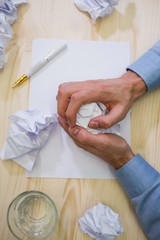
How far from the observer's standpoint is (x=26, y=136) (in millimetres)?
626

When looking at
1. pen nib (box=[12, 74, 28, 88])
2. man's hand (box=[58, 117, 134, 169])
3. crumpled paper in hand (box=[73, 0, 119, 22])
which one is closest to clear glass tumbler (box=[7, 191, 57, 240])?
man's hand (box=[58, 117, 134, 169])

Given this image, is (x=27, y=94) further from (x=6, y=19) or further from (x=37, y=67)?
(x=6, y=19)

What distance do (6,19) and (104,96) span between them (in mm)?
286

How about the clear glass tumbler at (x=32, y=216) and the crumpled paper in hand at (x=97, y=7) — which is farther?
the crumpled paper in hand at (x=97, y=7)

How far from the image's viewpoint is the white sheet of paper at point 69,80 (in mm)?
642

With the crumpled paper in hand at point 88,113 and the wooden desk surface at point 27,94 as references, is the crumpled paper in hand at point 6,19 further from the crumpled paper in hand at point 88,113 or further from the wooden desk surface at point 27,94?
the crumpled paper in hand at point 88,113

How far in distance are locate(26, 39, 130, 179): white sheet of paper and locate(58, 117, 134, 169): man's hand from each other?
2 centimetres

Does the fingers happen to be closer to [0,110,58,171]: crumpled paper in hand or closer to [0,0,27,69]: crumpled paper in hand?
[0,110,58,171]: crumpled paper in hand

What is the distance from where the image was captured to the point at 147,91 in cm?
67

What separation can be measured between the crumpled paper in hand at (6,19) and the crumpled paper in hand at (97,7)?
5.4 inches

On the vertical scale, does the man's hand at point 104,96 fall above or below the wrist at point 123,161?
above

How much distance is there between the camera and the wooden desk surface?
629mm

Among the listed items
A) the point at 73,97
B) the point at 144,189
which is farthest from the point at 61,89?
the point at 144,189

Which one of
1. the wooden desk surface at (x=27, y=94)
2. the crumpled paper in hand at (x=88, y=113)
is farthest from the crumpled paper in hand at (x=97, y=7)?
the crumpled paper in hand at (x=88, y=113)
